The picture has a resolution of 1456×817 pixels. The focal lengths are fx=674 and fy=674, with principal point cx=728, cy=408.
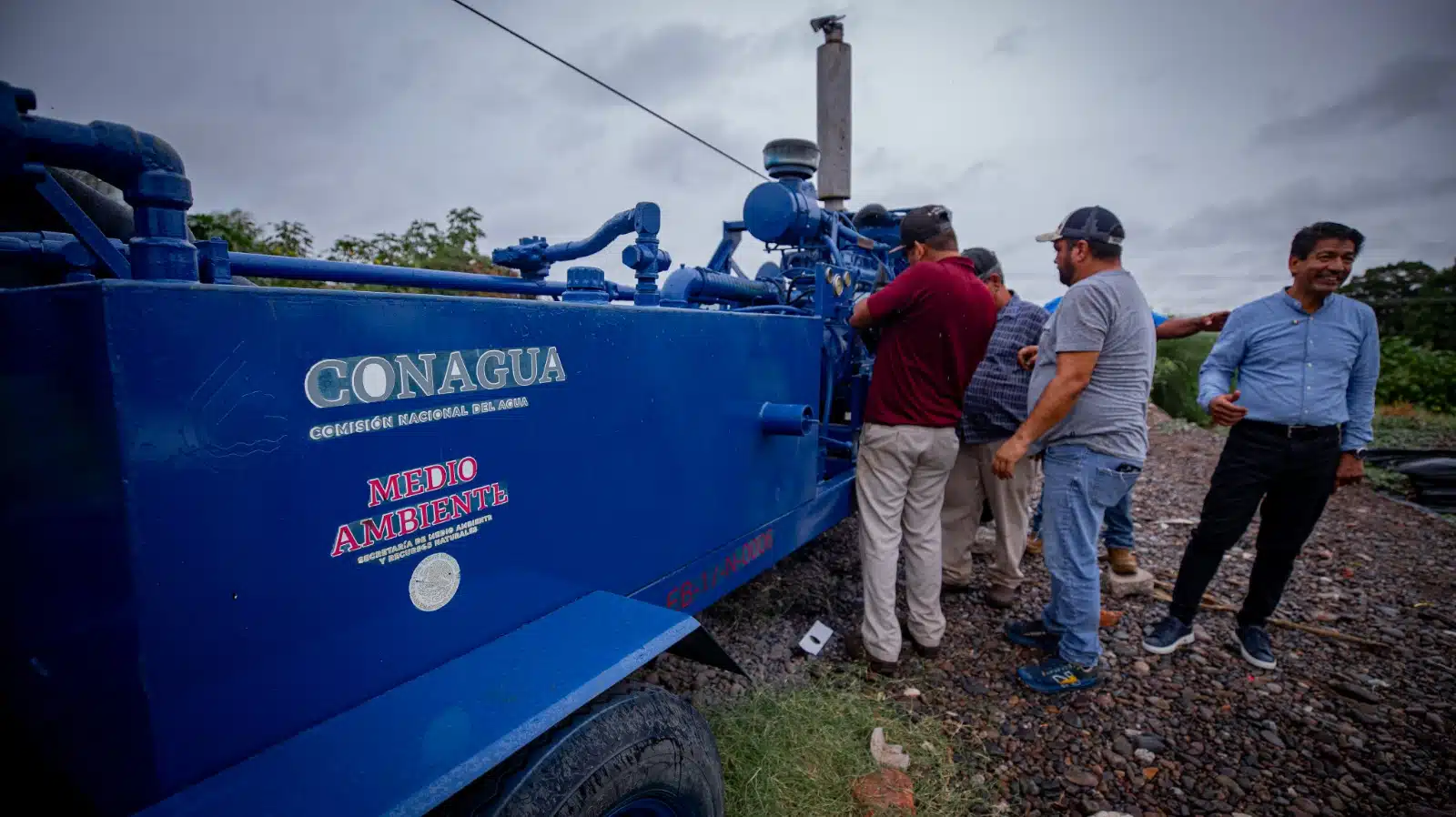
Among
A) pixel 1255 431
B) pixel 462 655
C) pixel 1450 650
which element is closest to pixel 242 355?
pixel 462 655

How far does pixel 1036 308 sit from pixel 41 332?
4.01 m

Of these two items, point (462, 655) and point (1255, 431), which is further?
point (1255, 431)

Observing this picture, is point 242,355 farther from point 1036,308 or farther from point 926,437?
point 1036,308

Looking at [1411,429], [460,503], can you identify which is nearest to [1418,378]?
[1411,429]

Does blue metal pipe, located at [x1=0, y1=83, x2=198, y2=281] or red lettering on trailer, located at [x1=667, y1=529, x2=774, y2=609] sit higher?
blue metal pipe, located at [x1=0, y1=83, x2=198, y2=281]

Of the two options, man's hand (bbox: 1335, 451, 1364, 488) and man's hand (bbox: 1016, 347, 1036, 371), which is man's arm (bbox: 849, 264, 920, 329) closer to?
man's hand (bbox: 1016, 347, 1036, 371)

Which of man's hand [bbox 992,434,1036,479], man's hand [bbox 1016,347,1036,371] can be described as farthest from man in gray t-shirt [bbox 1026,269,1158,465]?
man's hand [bbox 1016,347,1036,371]

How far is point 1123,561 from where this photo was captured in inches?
162

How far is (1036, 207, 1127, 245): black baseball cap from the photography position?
2.85 m

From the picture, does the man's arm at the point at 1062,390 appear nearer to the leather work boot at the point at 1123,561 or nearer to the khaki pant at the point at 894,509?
the khaki pant at the point at 894,509

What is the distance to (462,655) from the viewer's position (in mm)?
1528

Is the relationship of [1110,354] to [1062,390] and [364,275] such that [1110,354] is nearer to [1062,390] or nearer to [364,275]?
[1062,390]

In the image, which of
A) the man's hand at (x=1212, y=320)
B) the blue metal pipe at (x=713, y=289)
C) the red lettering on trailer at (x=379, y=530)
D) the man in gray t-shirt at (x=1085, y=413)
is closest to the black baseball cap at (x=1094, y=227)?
the man in gray t-shirt at (x=1085, y=413)

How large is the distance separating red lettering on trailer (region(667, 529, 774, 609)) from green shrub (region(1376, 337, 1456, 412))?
1457 centimetres
